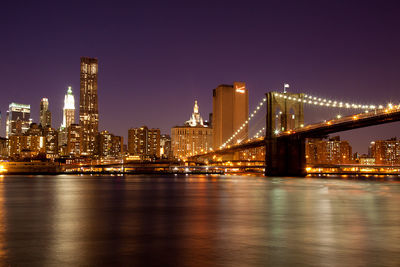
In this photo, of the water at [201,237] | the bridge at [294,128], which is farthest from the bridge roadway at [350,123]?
the water at [201,237]

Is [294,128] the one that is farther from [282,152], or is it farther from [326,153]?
[326,153]

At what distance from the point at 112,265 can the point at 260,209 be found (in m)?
15.0

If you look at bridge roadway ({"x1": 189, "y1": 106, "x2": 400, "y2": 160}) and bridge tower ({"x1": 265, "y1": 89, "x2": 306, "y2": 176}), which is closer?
bridge roadway ({"x1": 189, "y1": 106, "x2": 400, "y2": 160})

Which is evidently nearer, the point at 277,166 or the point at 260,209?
the point at 260,209

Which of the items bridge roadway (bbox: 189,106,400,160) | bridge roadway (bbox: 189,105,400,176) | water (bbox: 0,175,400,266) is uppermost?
bridge roadway (bbox: 189,106,400,160)

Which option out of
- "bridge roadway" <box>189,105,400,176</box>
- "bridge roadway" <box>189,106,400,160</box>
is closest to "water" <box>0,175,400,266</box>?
"bridge roadway" <box>189,106,400,160</box>

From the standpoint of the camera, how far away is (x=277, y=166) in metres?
73.7

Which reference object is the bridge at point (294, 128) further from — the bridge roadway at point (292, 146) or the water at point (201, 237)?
the water at point (201, 237)

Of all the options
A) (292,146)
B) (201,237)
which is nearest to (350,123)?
(292,146)

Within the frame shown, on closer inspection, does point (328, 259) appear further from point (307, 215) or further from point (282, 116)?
point (282, 116)

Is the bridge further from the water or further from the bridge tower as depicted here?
the water

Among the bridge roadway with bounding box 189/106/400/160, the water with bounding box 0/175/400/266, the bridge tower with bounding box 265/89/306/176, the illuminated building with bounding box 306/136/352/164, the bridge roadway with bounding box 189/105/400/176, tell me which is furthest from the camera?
the illuminated building with bounding box 306/136/352/164

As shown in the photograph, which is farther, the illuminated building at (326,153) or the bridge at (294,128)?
the illuminated building at (326,153)

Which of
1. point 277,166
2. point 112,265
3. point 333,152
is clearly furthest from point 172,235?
point 333,152
